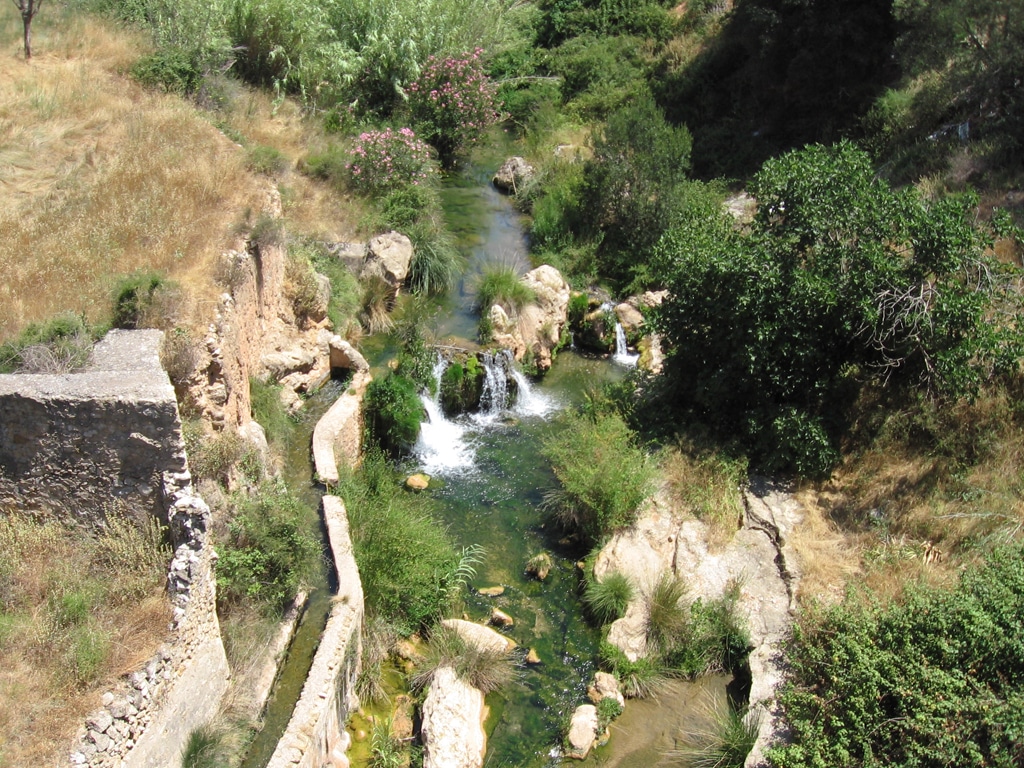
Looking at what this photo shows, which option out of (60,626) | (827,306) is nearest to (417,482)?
(60,626)

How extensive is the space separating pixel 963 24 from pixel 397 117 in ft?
43.0

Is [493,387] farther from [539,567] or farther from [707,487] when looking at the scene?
[707,487]

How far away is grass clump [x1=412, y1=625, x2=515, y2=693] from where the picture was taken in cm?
959

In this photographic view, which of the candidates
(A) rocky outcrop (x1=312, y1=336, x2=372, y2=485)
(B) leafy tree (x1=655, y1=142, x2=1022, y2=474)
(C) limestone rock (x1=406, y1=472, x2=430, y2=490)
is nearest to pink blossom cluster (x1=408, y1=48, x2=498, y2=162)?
(A) rocky outcrop (x1=312, y1=336, x2=372, y2=485)

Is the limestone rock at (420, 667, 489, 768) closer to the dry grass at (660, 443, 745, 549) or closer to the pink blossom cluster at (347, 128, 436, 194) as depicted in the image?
the dry grass at (660, 443, 745, 549)

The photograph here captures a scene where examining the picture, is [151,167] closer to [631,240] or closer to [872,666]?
[631,240]

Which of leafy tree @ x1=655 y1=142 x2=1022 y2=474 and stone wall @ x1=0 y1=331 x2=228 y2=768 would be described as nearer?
stone wall @ x1=0 y1=331 x2=228 y2=768

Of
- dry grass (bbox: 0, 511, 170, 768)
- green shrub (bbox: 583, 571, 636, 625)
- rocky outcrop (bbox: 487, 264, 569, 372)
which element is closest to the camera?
dry grass (bbox: 0, 511, 170, 768)

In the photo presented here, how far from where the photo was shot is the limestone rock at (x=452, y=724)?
8742 mm

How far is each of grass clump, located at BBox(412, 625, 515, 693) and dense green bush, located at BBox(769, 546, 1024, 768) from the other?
306cm

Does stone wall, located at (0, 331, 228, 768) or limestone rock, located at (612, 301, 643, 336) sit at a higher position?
stone wall, located at (0, 331, 228, 768)

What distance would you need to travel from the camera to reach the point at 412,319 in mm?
15867

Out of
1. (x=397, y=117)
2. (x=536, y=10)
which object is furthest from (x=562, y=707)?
(x=536, y=10)

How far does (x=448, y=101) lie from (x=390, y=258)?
8.10 metres
